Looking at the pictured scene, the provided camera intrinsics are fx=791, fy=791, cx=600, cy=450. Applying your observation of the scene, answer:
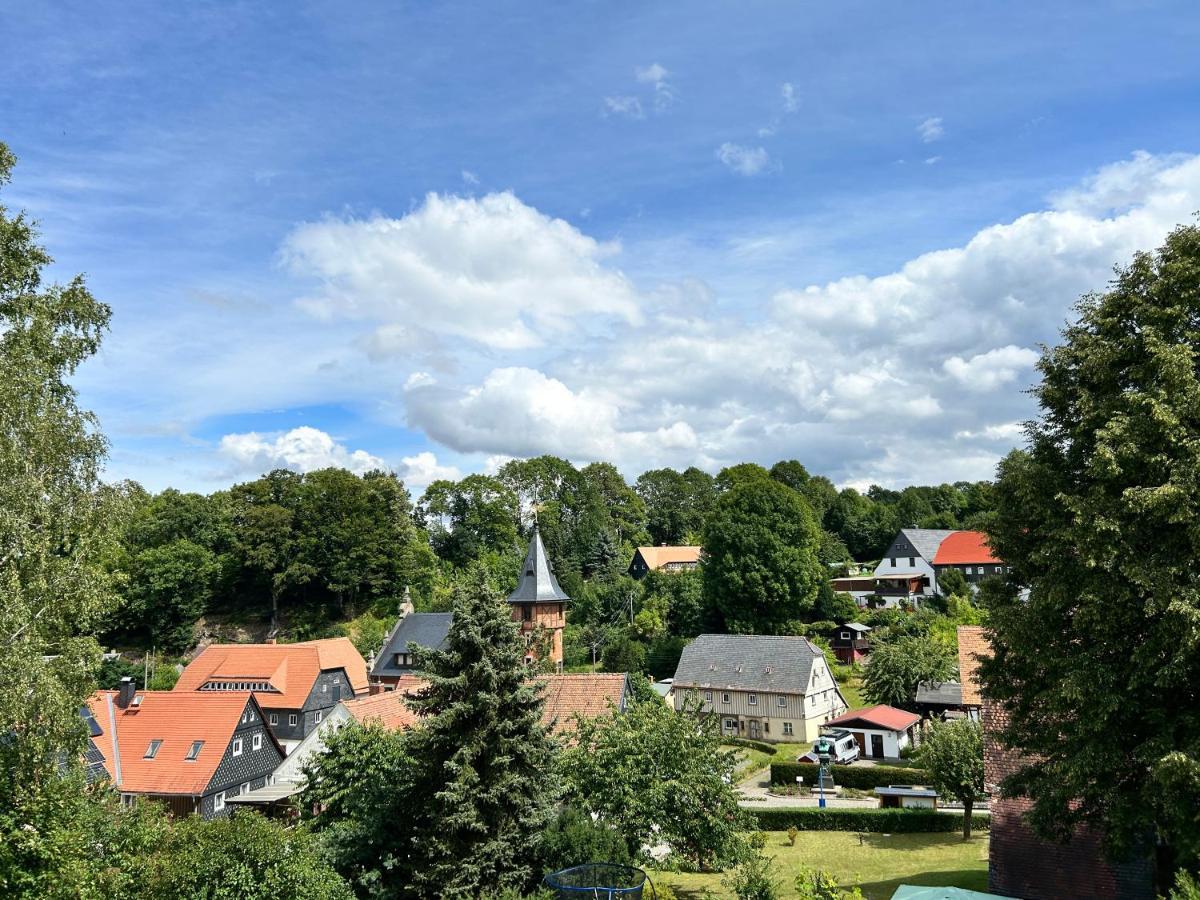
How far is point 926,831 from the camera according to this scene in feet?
95.3

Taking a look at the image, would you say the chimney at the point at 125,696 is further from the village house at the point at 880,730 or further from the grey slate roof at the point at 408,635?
the village house at the point at 880,730

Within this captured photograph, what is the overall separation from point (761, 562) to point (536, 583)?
21574 millimetres

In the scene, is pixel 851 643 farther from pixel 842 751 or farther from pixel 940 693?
pixel 842 751

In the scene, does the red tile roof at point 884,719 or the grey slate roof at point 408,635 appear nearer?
the red tile roof at point 884,719

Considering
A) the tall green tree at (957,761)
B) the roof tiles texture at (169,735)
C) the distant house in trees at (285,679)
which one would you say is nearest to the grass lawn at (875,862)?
the tall green tree at (957,761)

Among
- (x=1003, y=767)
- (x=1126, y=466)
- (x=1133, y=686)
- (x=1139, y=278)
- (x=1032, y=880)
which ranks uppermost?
(x=1139, y=278)

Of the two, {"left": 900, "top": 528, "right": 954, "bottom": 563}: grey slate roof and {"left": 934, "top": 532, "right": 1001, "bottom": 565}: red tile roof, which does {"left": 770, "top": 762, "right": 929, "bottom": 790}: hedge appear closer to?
{"left": 934, "top": 532, "right": 1001, "bottom": 565}: red tile roof

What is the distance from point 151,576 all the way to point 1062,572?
7714 cm

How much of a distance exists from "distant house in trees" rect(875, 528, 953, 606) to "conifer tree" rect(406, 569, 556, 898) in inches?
2480

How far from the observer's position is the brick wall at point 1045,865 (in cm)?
1780

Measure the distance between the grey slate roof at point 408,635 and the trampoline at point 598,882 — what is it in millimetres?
43216

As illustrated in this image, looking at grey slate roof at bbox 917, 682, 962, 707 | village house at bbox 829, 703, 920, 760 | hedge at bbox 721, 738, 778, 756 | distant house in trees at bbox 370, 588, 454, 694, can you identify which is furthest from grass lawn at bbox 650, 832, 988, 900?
distant house in trees at bbox 370, 588, 454, 694

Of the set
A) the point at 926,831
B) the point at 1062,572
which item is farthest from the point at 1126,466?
the point at 926,831

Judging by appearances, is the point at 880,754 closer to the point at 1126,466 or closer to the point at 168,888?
the point at 1126,466
